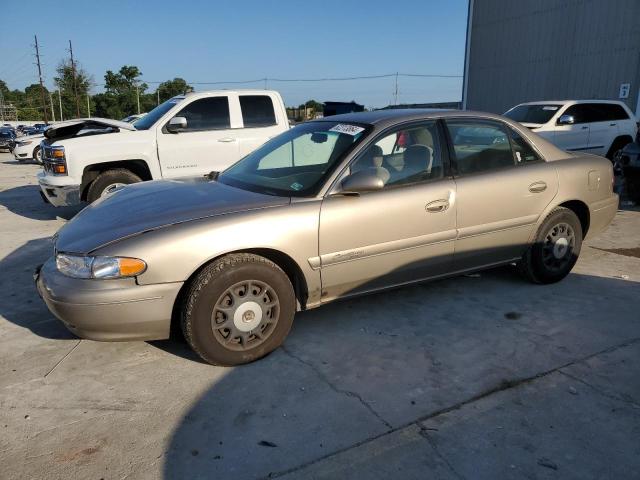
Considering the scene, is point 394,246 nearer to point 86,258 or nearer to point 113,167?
point 86,258

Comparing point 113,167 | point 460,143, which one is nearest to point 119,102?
point 113,167

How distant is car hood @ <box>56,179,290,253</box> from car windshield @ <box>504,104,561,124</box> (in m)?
8.61

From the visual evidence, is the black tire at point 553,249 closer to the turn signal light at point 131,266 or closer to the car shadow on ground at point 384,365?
the car shadow on ground at point 384,365

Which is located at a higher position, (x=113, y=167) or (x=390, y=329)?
(x=113, y=167)

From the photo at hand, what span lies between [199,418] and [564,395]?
203cm

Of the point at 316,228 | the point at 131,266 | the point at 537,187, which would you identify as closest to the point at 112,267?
the point at 131,266

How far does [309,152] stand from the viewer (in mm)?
4004

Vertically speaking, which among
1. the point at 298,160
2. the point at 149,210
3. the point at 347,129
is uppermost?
the point at 347,129

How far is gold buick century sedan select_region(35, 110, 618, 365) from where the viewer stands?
9.52ft

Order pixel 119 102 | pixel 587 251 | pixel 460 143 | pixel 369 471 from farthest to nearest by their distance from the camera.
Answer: pixel 119 102
pixel 587 251
pixel 460 143
pixel 369 471

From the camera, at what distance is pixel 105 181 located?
6.91 m

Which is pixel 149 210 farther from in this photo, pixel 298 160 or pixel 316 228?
pixel 298 160

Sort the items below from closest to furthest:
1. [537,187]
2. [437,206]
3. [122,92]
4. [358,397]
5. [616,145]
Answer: [358,397] → [437,206] → [537,187] → [616,145] → [122,92]

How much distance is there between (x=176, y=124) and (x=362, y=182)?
4596 mm
